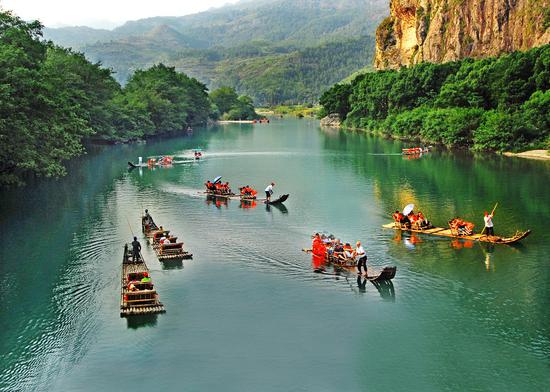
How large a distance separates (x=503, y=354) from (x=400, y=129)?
359 ft

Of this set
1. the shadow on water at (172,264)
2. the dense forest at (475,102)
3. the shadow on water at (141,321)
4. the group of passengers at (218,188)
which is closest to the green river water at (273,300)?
the shadow on water at (141,321)

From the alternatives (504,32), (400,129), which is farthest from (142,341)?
(504,32)

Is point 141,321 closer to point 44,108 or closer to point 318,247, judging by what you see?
point 318,247

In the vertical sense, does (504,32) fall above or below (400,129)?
above

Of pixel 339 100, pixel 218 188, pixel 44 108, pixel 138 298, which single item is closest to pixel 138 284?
pixel 138 298

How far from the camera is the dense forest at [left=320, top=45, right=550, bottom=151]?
332 feet

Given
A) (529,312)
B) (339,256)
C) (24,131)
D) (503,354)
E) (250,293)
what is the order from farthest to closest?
(24,131)
(339,256)
(250,293)
(529,312)
(503,354)

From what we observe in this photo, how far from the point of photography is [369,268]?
41438mm

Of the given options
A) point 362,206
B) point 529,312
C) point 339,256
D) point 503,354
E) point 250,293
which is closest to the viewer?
point 503,354

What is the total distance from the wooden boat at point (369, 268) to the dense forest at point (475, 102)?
66615 mm

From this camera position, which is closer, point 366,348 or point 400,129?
point 366,348

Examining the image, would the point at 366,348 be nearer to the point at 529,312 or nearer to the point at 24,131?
the point at 529,312

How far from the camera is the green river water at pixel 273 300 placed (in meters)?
28.1

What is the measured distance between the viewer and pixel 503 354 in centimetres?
2959
